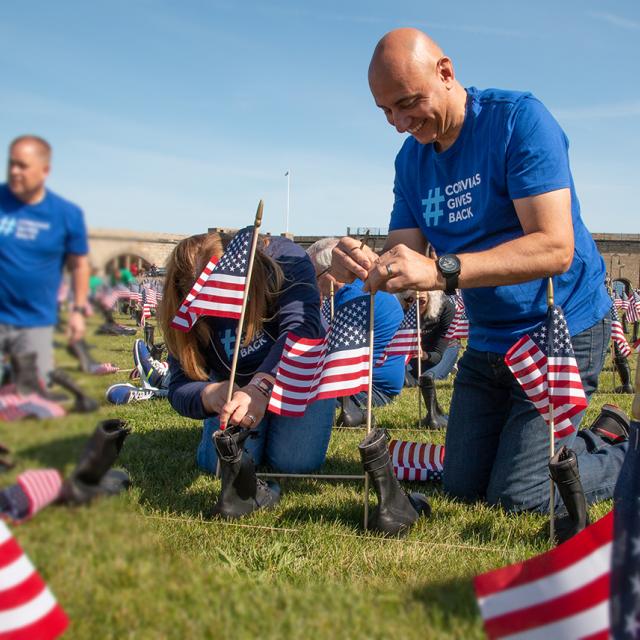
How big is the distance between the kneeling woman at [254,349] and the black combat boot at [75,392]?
2014 millimetres

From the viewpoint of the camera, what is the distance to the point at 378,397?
21.6 feet

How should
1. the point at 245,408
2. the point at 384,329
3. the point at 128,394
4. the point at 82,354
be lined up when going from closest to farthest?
the point at 82,354, the point at 245,408, the point at 384,329, the point at 128,394

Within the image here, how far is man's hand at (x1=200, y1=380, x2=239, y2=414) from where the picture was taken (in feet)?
11.6

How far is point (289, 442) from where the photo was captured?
4125mm

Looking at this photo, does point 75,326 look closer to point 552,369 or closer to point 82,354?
point 82,354

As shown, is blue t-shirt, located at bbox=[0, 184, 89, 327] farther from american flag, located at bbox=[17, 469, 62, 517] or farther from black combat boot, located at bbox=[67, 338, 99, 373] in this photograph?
american flag, located at bbox=[17, 469, 62, 517]

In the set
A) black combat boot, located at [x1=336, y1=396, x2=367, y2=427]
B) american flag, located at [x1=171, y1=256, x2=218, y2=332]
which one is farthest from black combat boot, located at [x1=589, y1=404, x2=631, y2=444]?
american flag, located at [x1=171, y1=256, x2=218, y2=332]

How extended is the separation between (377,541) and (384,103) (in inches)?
69.7

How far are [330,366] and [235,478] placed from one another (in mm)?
724

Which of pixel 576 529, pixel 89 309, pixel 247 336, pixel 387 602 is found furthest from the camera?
pixel 247 336

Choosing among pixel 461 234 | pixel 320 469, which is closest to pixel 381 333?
pixel 320 469

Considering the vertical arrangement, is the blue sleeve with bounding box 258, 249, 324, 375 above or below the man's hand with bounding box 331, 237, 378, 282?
below

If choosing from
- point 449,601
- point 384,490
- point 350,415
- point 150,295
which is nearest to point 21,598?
point 449,601

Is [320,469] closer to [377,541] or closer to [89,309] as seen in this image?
[377,541]
